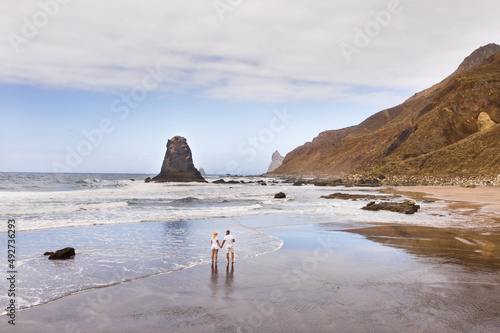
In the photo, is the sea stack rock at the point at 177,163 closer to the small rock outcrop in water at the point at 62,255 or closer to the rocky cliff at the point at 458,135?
the rocky cliff at the point at 458,135

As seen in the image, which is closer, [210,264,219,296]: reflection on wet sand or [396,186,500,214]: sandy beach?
[210,264,219,296]: reflection on wet sand

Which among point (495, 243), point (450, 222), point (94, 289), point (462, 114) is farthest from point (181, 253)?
point (462, 114)

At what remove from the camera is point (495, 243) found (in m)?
14.0

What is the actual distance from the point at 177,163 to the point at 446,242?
314 feet

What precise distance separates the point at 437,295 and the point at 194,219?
18.6 m

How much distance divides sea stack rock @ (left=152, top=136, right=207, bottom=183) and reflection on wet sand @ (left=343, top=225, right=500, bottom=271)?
292 feet

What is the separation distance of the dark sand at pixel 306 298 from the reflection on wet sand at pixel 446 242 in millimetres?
92

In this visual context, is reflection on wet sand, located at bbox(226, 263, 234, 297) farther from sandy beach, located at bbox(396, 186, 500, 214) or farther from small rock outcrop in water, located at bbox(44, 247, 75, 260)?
sandy beach, located at bbox(396, 186, 500, 214)

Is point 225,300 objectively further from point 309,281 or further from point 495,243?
point 495,243

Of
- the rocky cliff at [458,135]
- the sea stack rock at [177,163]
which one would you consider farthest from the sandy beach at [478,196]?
the sea stack rock at [177,163]

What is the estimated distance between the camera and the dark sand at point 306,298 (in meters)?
6.67

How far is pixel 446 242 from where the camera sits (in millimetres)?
14523

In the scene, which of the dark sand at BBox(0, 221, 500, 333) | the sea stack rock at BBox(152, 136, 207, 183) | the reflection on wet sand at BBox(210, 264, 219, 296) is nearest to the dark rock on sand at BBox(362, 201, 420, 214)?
the dark sand at BBox(0, 221, 500, 333)

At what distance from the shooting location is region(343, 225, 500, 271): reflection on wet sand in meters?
11.5
